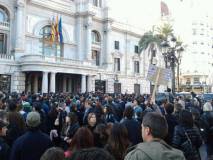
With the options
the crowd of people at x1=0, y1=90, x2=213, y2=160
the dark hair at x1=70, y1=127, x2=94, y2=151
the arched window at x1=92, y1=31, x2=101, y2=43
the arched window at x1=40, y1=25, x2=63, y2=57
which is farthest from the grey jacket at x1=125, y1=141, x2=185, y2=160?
the arched window at x1=92, y1=31, x2=101, y2=43

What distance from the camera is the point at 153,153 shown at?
2473 millimetres

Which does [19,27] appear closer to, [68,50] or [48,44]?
[48,44]

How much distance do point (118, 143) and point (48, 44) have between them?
3327 centimetres

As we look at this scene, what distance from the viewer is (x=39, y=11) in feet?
116

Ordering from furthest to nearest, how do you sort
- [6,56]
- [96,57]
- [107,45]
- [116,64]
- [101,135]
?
[116,64] → [107,45] → [96,57] → [6,56] → [101,135]

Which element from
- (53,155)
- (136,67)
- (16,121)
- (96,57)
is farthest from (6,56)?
(53,155)

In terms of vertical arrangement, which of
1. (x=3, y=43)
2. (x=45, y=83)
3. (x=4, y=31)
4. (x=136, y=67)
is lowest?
(x=45, y=83)

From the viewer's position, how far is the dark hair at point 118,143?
4.37 m

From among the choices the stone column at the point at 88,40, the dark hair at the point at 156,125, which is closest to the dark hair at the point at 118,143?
the dark hair at the point at 156,125

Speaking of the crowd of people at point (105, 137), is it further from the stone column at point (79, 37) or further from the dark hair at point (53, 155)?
the stone column at point (79, 37)

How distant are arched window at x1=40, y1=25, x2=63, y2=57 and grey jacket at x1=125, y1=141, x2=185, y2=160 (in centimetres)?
3428

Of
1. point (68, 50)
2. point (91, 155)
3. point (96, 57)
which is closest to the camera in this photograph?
point (91, 155)

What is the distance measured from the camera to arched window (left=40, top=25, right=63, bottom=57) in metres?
35.8

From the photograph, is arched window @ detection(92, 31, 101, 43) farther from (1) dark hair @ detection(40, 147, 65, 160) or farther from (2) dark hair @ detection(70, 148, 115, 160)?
(2) dark hair @ detection(70, 148, 115, 160)
